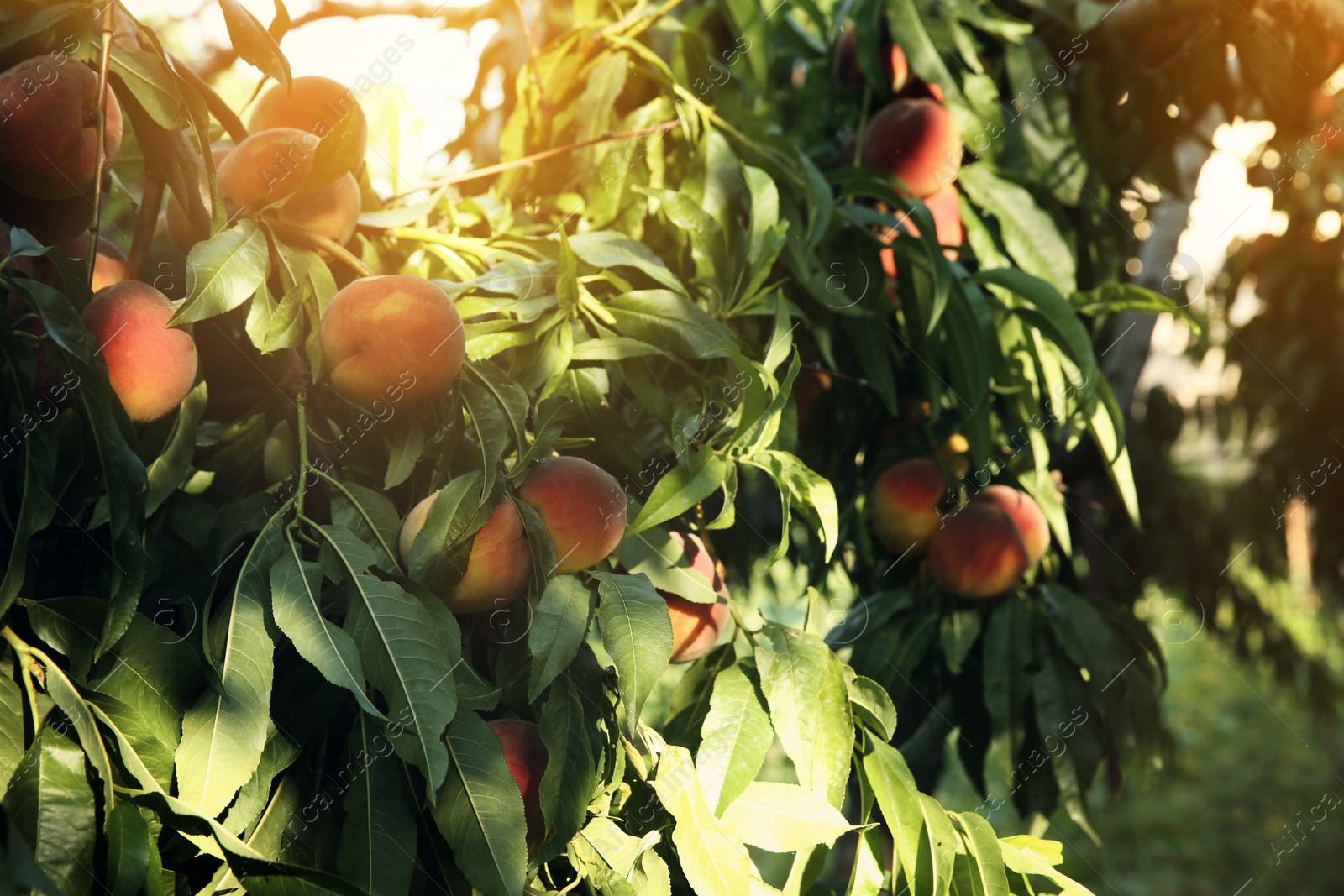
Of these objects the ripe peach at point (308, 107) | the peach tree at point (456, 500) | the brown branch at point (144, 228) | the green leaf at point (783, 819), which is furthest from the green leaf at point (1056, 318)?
the brown branch at point (144, 228)

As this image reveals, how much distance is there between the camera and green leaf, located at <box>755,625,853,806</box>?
0.58 meters

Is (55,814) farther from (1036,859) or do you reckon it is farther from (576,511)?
(1036,859)

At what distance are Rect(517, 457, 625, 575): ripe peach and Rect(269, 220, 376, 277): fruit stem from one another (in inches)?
6.6

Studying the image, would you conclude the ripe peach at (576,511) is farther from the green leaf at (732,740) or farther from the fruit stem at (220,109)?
the fruit stem at (220,109)

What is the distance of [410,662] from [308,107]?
46cm

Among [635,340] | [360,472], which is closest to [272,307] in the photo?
[360,472]

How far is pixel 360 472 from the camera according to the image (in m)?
0.59

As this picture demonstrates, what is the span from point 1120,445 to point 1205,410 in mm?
1457

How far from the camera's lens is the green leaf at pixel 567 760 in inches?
19.3

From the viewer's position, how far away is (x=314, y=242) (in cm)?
61

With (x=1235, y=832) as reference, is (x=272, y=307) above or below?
above

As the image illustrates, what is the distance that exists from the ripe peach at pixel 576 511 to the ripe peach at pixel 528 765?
0.09 metres

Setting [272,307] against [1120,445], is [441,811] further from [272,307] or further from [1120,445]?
[1120,445]

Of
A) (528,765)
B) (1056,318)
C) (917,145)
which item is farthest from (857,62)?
(528,765)
